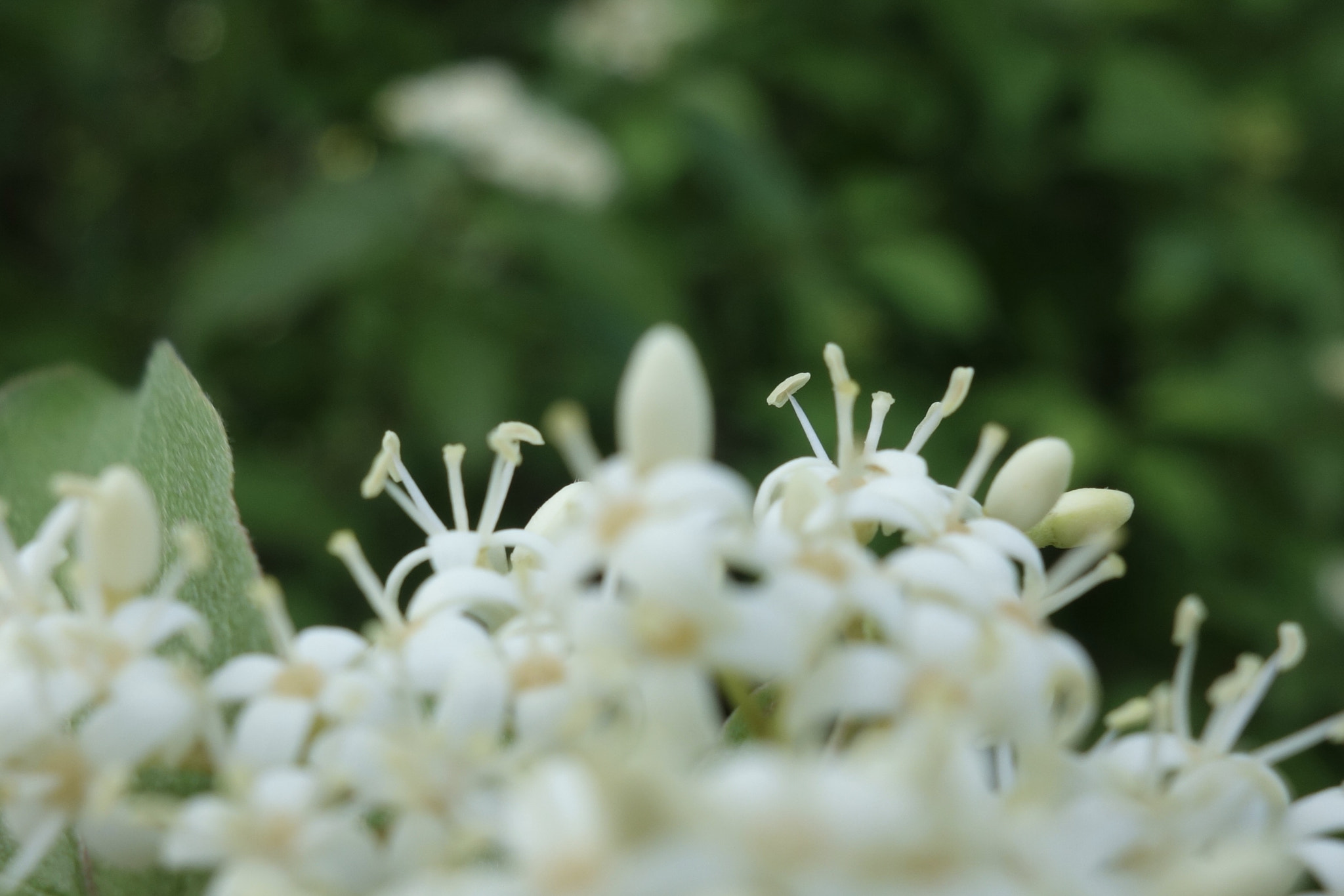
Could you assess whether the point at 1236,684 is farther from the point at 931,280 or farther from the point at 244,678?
the point at 931,280

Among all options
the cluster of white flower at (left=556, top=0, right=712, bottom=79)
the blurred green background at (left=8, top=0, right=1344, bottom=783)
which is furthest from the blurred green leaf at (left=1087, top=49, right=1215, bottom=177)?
the cluster of white flower at (left=556, top=0, right=712, bottom=79)

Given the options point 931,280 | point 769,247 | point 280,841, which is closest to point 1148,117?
point 931,280

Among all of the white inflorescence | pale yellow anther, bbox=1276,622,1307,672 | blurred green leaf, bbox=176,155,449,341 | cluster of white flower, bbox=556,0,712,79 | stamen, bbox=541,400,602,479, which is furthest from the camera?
cluster of white flower, bbox=556,0,712,79

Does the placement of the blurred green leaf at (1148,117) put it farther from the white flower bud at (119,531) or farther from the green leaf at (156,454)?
the white flower bud at (119,531)

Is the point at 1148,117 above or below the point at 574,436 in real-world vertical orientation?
above

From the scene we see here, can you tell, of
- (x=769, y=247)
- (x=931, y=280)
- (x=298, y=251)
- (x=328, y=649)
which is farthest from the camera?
(x=769, y=247)

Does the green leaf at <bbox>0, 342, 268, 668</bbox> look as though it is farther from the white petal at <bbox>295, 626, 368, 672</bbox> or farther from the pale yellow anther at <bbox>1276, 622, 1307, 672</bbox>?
the pale yellow anther at <bbox>1276, 622, 1307, 672</bbox>
